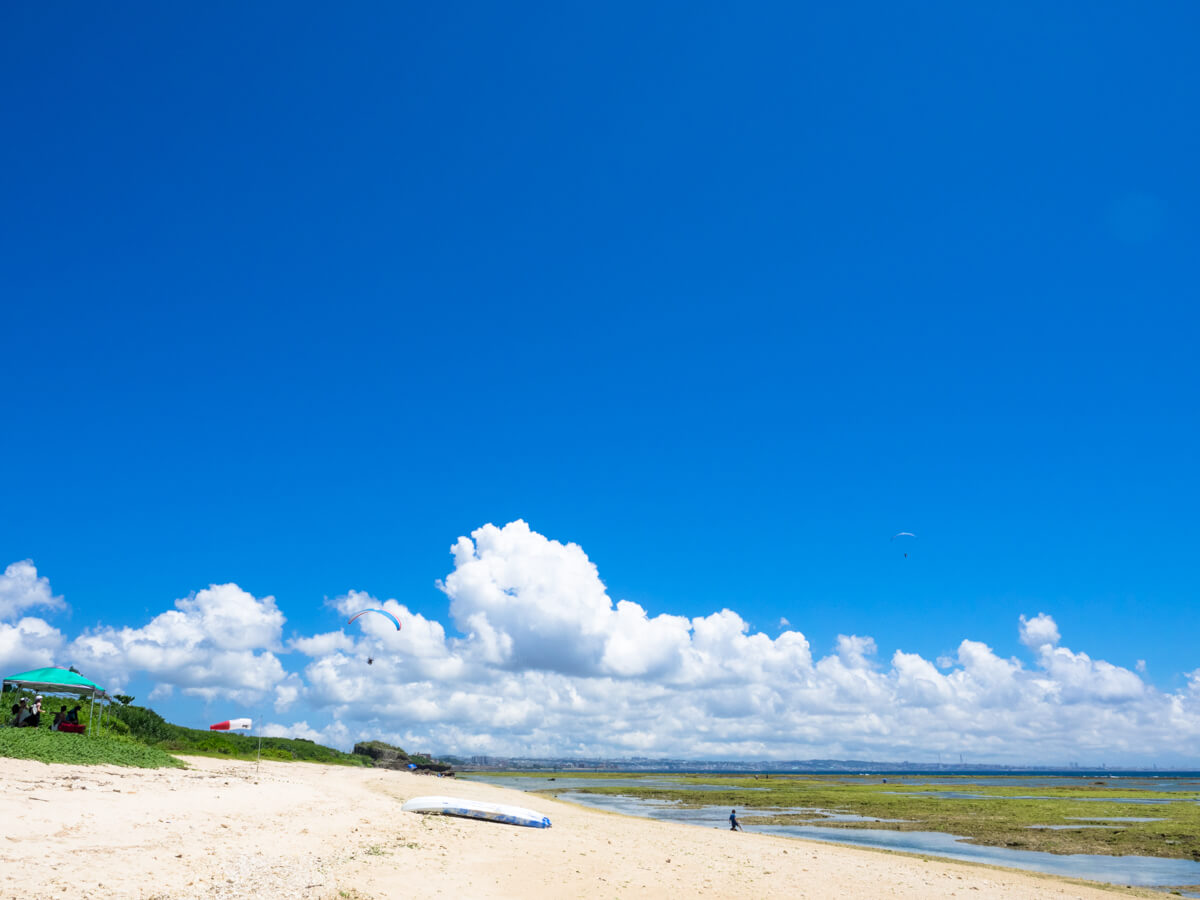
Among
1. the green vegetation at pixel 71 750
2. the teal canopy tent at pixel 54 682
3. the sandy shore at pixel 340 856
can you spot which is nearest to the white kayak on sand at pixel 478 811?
the sandy shore at pixel 340 856

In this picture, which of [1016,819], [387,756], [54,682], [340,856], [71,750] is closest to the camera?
[340,856]

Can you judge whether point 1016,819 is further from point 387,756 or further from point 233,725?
point 387,756

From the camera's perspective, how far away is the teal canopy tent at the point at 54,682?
1352 inches

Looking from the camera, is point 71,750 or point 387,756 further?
point 387,756

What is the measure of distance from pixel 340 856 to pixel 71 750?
667 inches

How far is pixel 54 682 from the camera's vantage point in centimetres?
3497

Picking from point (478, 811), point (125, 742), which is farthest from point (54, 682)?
point (478, 811)

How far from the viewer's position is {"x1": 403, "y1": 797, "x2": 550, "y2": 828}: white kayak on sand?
28984mm

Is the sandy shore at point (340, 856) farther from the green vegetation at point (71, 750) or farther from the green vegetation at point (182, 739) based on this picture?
the green vegetation at point (182, 739)

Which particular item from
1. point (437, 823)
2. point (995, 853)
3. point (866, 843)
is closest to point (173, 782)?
point (437, 823)

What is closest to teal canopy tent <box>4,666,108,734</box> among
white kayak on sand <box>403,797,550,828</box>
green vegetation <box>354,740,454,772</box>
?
white kayak on sand <box>403,797,550,828</box>

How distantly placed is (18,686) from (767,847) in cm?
3627

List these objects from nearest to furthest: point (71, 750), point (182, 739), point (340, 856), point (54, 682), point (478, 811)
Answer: point (340, 856), point (71, 750), point (478, 811), point (54, 682), point (182, 739)

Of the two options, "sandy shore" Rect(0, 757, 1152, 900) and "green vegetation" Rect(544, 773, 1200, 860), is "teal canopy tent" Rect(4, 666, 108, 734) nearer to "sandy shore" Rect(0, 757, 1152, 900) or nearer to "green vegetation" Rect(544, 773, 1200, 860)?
"sandy shore" Rect(0, 757, 1152, 900)
